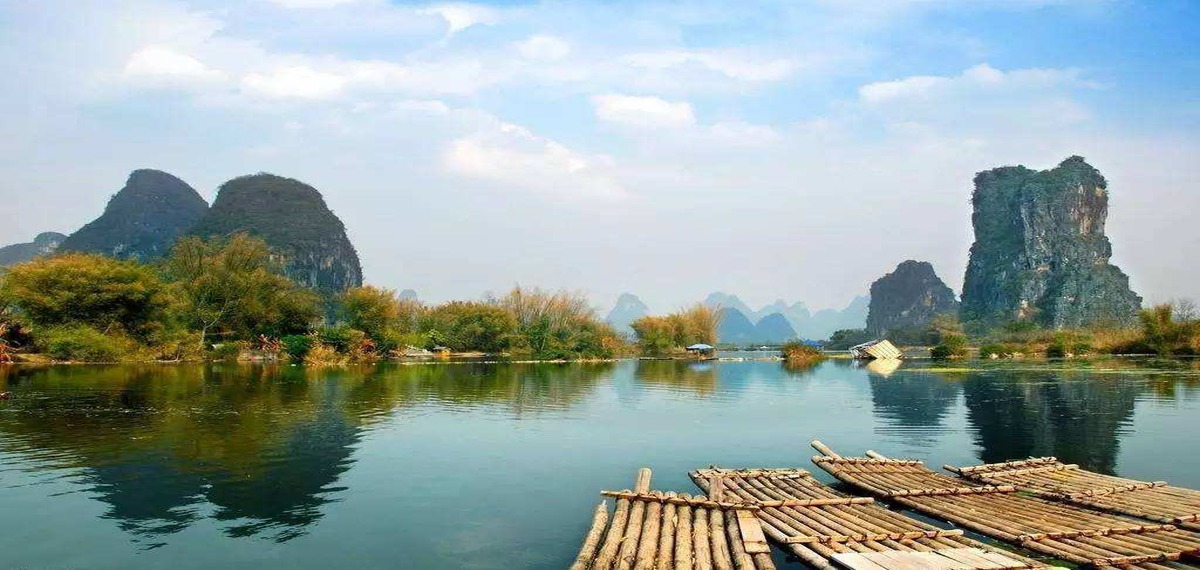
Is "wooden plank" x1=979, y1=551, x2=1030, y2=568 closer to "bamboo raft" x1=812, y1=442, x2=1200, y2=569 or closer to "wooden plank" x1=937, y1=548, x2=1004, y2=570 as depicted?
"wooden plank" x1=937, y1=548, x2=1004, y2=570

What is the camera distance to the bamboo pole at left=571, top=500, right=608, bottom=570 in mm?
8508

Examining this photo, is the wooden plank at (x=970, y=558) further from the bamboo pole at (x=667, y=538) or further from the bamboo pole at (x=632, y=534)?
the bamboo pole at (x=632, y=534)

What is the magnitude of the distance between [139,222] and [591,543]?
20996 centimetres

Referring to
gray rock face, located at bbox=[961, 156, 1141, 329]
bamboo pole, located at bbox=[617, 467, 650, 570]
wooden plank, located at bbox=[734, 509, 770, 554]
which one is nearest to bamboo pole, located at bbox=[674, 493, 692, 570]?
bamboo pole, located at bbox=[617, 467, 650, 570]

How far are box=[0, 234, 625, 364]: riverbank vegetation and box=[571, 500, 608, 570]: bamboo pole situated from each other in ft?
164

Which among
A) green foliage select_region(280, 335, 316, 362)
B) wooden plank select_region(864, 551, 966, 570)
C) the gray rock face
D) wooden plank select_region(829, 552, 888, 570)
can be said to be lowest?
wooden plank select_region(829, 552, 888, 570)

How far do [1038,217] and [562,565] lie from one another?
594 feet

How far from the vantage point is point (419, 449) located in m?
18.1

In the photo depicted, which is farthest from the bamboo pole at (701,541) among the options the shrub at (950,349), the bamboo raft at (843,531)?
the shrub at (950,349)

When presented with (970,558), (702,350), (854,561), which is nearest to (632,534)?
(854,561)

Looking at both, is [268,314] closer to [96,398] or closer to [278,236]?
[96,398]

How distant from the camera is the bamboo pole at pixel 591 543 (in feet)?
27.9

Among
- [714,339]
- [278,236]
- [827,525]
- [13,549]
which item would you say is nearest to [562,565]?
[827,525]

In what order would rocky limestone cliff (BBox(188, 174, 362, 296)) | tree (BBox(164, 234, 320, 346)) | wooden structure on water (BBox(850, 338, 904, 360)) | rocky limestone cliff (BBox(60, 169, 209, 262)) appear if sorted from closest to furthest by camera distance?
tree (BBox(164, 234, 320, 346))
wooden structure on water (BBox(850, 338, 904, 360))
rocky limestone cliff (BBox(188, 174, 362, 296))
rocky limestone cliff (BBox(60, 169, 209, 262))
